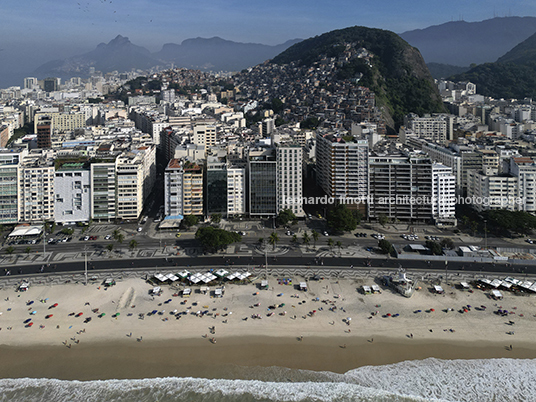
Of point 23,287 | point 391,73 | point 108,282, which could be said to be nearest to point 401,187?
point 108,282

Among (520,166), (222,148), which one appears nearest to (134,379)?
(222,148)

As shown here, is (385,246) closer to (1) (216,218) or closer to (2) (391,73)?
(1) (216,218)

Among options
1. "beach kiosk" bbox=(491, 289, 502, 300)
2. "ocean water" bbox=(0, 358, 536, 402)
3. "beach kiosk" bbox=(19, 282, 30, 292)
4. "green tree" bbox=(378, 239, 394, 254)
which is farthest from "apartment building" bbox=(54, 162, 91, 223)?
"beach kiosk" bbox=(491, 289, 502, 300)

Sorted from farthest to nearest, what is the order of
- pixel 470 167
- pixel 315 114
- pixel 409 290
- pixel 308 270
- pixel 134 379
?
pixel 315 114
pixel 470 167
pixel 308 270
pixel 409 290
pixel 134 379

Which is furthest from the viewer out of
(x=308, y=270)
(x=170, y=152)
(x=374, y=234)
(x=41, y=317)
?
(x=170, y=152)

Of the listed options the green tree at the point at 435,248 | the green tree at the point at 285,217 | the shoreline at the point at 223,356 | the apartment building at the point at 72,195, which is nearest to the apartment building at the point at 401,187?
the green tree at the point at 435,248

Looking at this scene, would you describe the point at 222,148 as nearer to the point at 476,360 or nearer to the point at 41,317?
the point at 41,317

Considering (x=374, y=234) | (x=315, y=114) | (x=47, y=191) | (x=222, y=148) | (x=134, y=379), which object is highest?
(x=315, y=114)

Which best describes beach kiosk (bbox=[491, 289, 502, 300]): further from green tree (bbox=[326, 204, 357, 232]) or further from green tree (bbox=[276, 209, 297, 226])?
green tree (bbox=[276, 209, 297, 226])
